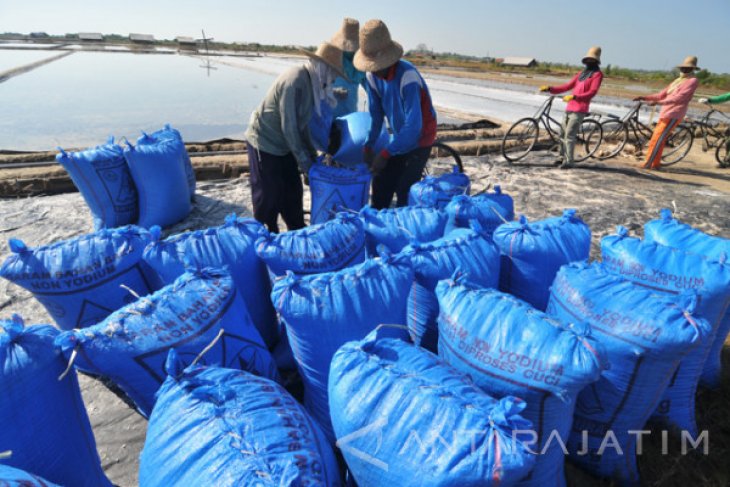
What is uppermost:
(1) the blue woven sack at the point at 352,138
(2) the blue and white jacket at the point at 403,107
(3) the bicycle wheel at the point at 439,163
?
(2) the blue and white jacket at the point at 403,107

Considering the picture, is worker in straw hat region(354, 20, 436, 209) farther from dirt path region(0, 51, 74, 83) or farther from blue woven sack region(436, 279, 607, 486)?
dirt path region(0, 51, 74, 83)

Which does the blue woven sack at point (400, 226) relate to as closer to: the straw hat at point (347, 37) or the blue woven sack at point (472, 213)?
the blue woven sack at point (472, 213)

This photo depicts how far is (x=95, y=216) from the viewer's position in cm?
320

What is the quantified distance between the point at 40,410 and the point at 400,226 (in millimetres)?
1575

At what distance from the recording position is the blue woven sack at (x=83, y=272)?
66.1 inches

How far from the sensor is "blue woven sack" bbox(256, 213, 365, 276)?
1726 millimetres

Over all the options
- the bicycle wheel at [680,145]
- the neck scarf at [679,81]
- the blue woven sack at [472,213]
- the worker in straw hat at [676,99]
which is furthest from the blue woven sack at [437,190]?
the bicycle wheel at [680,145]

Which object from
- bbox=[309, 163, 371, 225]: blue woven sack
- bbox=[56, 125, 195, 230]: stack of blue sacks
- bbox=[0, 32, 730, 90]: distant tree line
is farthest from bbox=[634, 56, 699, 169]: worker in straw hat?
bbox=[0, 32, 730, 90]: distant tree line

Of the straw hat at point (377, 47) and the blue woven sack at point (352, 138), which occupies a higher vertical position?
the straw hat at point (377, 47)

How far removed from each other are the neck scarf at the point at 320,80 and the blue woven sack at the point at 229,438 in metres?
1.97

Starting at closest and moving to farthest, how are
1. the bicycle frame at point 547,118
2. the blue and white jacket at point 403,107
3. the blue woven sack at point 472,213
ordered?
1. the blue woven sack at point 472,213
2. the blue and white jacket at point 403,107
3. the bicycle frame at point 547,118

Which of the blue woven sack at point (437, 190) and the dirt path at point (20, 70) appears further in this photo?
the dirt path at point (20, 70)

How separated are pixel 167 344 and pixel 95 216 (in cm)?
254

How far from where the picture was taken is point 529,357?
1123 mm
